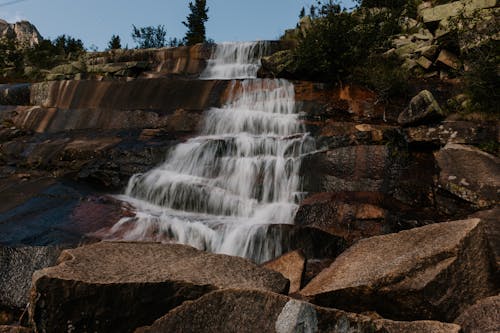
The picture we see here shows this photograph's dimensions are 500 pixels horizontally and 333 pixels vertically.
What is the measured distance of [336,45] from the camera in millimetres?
11719

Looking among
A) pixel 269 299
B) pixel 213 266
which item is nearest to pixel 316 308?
pixel 269 299

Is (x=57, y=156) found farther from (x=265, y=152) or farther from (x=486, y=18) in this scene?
(x=486, y=18)

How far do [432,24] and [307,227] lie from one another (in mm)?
8716

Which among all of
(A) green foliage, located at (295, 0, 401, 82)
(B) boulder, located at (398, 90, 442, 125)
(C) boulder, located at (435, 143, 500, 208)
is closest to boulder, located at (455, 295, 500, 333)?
(C) boulder, located at (435, 143, 500, 208)

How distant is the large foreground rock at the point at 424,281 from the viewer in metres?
3.65

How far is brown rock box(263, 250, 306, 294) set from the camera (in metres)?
4.94

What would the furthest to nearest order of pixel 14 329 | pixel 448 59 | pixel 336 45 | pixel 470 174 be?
pixel 336 45
pixel 448 59
pixel 470 174
pixel 14 329

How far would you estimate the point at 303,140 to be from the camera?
8930 millimetres

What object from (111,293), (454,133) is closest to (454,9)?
(454,133)

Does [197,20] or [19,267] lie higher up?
[197,20]

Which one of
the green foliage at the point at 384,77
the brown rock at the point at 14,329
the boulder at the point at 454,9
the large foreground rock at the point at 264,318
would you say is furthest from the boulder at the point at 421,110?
the brown rock at the point at 14,329

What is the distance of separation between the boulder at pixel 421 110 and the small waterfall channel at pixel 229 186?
2.10 m

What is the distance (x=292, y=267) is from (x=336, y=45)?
8.49 metres

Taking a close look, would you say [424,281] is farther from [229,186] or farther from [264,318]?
[229,186]
